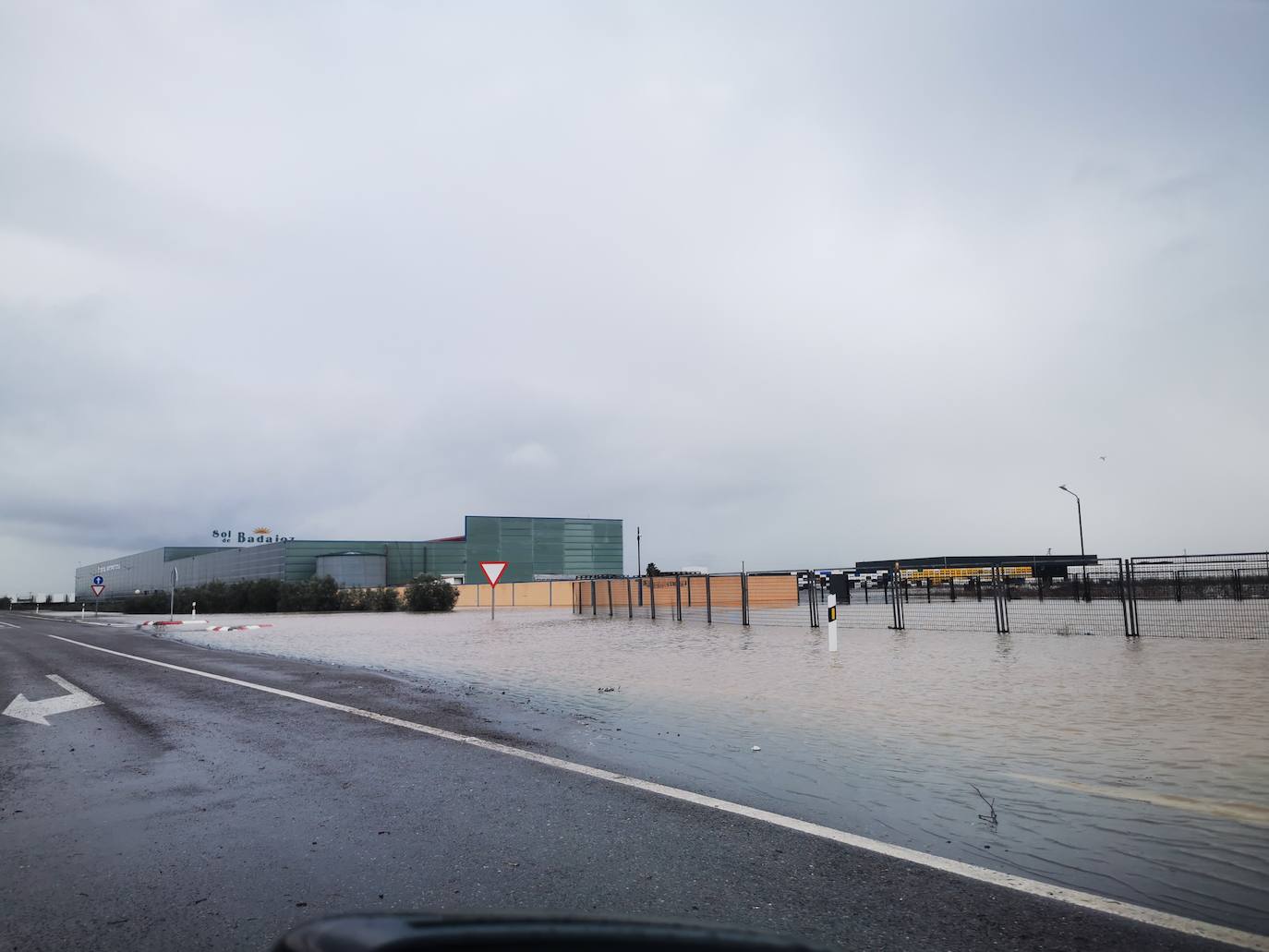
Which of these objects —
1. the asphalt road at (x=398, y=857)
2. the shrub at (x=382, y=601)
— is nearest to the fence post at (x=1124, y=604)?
the asphalt road at (x=398, y=857)

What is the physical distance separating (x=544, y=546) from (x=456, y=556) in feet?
38.4

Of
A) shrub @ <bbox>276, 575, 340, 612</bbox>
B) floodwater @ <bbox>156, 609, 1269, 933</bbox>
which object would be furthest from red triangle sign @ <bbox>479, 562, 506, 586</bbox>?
shrub @ <bbox>276, 575, 340, 612</bbox>

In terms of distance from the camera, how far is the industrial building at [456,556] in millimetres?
96688

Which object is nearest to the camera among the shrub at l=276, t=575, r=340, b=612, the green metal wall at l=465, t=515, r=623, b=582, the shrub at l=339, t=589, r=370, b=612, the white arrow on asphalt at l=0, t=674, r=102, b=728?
the white arrow on asphalt at l=0, t=674, r=102, b=728

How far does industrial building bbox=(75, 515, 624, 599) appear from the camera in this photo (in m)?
96.7

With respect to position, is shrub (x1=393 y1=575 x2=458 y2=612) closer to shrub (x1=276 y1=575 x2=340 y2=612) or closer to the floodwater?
shrub (x1=276 y1=575 x2=340 y2=612)

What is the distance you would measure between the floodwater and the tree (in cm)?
3753

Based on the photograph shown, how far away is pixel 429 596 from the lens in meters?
53.7

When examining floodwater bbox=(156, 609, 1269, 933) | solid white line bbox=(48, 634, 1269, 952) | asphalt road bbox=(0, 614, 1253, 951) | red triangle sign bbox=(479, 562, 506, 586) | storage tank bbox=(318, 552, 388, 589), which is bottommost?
floodwater bbox=(156, 609, 1269, 933)

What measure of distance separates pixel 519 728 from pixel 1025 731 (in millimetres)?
5118

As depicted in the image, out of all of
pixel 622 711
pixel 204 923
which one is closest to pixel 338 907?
pixel 204 923

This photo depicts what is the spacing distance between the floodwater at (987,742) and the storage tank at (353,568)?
275 ft

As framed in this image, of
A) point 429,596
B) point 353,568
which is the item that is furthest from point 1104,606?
point 353,568

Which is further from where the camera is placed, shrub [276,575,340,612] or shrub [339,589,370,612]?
shrub [276,575,340,612]
